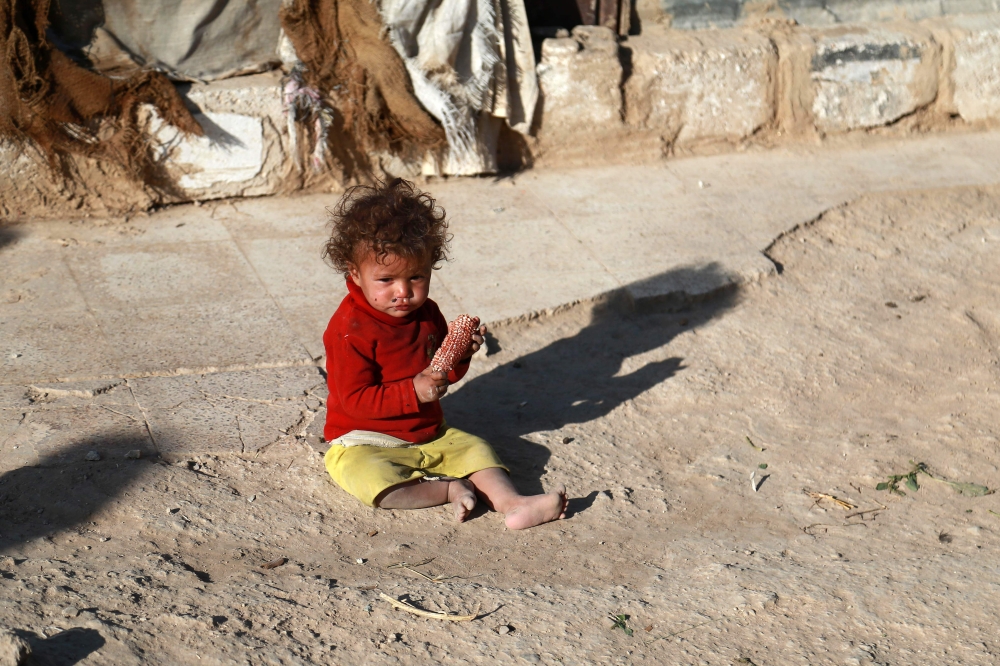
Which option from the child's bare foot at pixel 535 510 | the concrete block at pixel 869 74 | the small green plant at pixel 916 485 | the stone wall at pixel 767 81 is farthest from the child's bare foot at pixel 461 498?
the concrete block at pixel 869 74

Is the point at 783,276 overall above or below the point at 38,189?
below

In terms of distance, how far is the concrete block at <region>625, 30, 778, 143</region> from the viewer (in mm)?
5117

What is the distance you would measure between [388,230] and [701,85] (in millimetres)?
3033

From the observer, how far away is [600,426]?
325 centimetres

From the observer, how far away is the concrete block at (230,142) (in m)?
4.42

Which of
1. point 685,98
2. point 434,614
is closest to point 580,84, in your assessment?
point 685,98

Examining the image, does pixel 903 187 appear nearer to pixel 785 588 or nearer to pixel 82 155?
pixel 785 588

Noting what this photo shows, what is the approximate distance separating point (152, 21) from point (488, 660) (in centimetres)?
337

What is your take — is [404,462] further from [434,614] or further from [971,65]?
[971,65]

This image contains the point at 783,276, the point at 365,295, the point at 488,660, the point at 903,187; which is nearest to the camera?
the point at 488,660

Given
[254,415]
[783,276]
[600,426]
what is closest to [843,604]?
[600,426]

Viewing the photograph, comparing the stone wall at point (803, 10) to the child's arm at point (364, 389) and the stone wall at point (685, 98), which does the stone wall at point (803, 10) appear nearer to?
the stone wall at point (685, 98)

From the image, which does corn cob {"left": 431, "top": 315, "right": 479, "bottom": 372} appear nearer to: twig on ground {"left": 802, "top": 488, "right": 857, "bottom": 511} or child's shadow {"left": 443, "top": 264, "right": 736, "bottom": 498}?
child's shadow {"left": 443, "top": 264, "right": 736, "bottom": 498}

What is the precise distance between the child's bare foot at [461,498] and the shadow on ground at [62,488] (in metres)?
0.84
